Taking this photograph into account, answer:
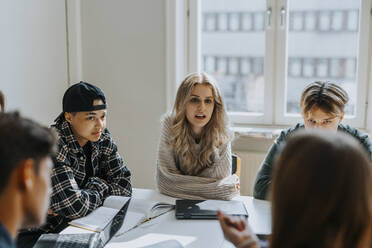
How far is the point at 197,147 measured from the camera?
2.06m

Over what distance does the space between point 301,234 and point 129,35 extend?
2.46 m

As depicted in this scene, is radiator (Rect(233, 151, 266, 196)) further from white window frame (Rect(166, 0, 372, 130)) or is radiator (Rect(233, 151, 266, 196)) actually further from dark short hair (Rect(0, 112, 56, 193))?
dark short hair (Rect(0, 112, 56, 193))

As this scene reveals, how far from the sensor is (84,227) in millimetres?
1468

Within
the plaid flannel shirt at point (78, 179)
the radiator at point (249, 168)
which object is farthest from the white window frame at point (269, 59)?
the plaid flannel shirt at point (78, 179)

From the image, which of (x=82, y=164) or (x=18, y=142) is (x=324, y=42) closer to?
(x=82, y=164)

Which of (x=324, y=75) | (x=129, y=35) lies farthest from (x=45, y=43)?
(x=324, y=75)

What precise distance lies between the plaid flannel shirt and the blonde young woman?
0.67 feet

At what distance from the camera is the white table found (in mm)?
1358

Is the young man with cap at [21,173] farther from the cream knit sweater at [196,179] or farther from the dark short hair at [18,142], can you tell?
the cream knit sweater at [196,179]

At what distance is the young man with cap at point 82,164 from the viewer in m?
1.62

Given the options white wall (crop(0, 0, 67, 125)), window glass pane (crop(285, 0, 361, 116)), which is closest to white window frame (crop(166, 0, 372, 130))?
window glass pane (crop(285, 0, 361, 116))

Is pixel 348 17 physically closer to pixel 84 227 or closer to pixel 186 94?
pixel 186 94

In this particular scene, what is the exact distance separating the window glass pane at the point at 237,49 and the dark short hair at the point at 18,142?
2.35m

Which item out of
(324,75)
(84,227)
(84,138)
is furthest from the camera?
(324,75)
